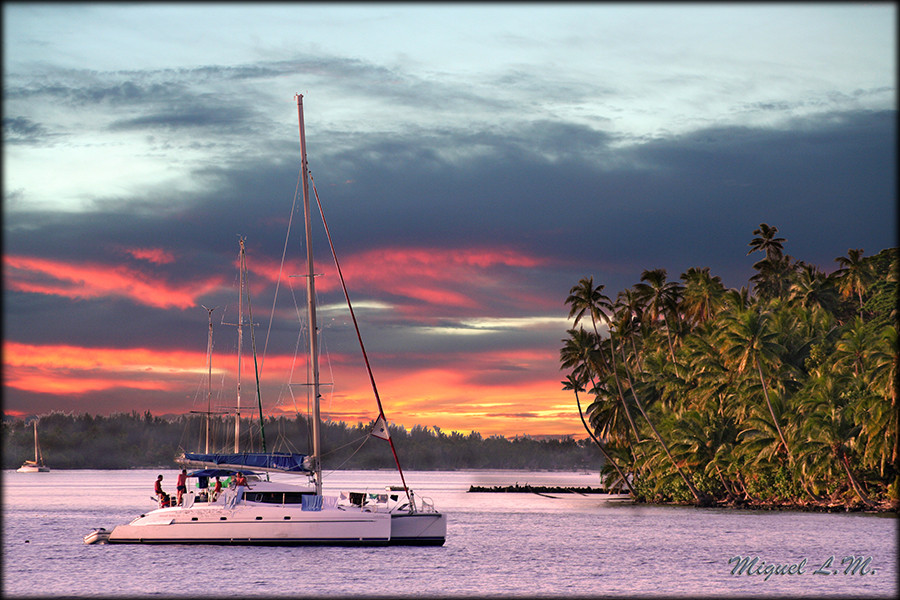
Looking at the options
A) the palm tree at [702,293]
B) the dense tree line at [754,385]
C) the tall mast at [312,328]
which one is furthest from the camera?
the palm tree at [702,293]

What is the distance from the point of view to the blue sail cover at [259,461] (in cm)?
4669

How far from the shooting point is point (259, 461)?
47.8 metres

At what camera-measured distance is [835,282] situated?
9881 cm

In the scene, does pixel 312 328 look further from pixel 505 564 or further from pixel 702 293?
pixel 702 293

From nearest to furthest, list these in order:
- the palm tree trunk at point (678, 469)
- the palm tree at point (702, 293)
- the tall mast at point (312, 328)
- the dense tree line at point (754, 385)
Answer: the tall mast at point (312, 328) < the dense tree line at point (754, 385) < the palm tree trunk at point (678, 469) < the palm tree at point (702, 293)

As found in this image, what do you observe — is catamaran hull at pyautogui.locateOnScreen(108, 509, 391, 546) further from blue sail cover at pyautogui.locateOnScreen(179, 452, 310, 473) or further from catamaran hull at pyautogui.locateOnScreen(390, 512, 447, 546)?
blue sail cover at pyautogui.locateOnScreen(179, 452, 310, 473)

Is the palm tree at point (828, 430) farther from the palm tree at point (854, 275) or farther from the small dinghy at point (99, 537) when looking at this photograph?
the small dinghy at point (99, 537)

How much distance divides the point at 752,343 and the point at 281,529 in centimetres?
4535

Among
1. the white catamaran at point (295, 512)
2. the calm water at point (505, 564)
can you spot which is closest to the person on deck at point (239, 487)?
the white catamaran at point (295, 512)

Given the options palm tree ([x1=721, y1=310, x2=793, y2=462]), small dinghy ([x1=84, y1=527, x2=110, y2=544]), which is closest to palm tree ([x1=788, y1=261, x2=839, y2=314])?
palm tree ([x1=721, y1=310, x2=793, y2=462])

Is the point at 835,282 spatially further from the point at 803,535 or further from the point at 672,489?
the point at 803,535

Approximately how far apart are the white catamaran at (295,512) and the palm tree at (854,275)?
62.2 meters

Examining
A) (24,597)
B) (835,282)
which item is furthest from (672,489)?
(24,597)

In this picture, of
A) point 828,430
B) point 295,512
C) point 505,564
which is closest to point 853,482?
point 828,430
